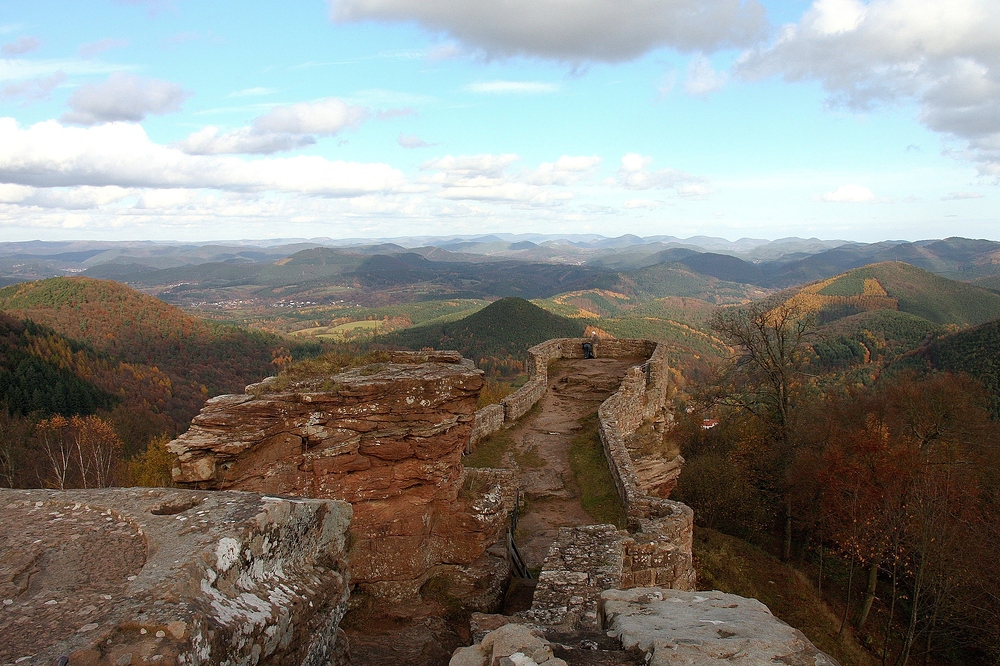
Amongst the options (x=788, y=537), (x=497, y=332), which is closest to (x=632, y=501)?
(x=788, y=537)

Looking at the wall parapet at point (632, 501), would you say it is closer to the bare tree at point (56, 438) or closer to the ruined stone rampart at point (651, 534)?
the ruined stone rampart at point (651, 534)

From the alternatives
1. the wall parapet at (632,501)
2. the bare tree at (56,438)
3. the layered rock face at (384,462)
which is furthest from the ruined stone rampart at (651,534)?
the bare tree at (56,438)

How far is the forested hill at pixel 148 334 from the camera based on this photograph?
113 metres

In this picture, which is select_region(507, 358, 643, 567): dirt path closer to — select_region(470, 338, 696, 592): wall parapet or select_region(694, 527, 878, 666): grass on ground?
select_region(470, 338, 696, 592): wall parapet

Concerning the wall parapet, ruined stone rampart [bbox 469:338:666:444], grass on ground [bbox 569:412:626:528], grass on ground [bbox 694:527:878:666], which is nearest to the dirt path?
grass on ground [bbox 569:412:626:528]

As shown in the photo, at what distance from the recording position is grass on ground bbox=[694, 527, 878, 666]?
15.3 metres

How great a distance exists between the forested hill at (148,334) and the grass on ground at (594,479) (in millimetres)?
95532

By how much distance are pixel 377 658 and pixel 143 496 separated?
163 inches

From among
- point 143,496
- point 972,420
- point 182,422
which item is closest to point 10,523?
point 143,496

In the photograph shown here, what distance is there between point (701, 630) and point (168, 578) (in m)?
4.67

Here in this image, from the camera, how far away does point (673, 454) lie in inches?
822

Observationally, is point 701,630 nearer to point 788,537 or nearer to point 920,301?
point 788,537

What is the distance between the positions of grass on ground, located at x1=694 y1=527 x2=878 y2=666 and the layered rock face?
741 cm

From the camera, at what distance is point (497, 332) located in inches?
6029
